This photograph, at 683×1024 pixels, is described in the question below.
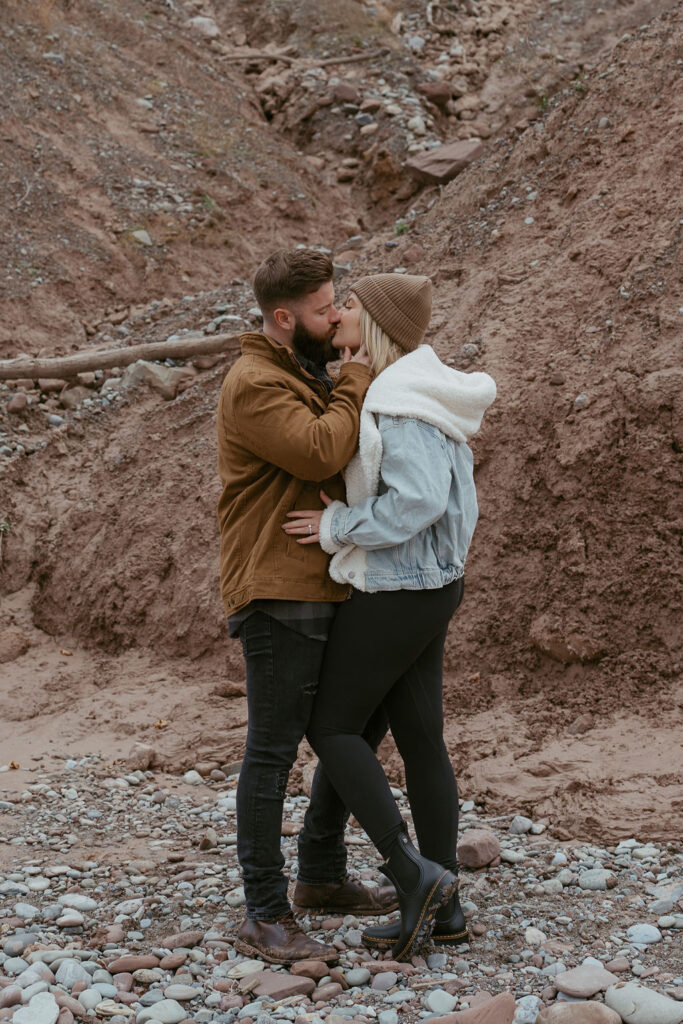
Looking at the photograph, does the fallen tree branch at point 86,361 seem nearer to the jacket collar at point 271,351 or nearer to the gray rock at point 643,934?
the jacket collar at point 271,351

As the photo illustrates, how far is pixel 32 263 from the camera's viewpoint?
1039 cm

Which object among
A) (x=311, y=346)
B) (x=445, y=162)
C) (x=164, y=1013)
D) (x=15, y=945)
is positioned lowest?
(x=15, y=945)

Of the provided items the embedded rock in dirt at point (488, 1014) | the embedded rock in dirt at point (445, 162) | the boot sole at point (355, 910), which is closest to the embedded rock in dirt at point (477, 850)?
the boot sole at point (355, 910)

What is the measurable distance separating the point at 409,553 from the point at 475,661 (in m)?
2.51

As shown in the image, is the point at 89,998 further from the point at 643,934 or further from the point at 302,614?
the point at 643,934

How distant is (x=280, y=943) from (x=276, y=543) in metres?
1.18

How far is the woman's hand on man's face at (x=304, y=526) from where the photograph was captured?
3039 mm

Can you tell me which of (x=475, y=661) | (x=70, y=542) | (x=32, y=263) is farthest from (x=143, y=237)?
(x=475, y=661)

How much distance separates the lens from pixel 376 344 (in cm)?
317

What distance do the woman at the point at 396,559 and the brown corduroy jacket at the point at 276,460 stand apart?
0.17ft

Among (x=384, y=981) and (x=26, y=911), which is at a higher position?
(x=384, y=981)

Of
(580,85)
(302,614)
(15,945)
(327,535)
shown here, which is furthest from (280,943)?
(580,85)

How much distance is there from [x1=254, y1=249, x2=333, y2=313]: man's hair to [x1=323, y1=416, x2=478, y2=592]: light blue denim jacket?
45 centimetres

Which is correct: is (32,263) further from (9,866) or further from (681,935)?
(681,935)
